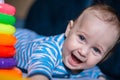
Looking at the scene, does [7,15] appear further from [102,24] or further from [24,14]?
[24,14]

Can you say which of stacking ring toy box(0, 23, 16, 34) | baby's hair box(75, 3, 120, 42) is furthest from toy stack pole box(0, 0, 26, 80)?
baby's hair box(75, 3, 120, 42)

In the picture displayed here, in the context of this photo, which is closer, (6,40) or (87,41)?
(6,40)

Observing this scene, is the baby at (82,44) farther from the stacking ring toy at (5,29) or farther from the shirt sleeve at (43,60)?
the stacking ring toy at (5,29)

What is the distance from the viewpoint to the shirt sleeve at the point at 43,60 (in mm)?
845

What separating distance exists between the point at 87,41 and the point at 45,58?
0.47 ft

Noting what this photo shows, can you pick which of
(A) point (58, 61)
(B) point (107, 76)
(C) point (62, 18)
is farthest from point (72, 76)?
(C) point (62, 18)

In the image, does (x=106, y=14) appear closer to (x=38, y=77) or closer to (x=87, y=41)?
(x=87, y=41)

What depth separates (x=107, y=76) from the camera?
121cm

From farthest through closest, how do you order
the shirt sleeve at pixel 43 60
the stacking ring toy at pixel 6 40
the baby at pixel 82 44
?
the baby at pixel 82 44, the shirt sleeve at pixel 43 60, the stacking ring toy at pixel 6 40

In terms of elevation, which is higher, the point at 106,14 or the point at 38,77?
the point at 106,14

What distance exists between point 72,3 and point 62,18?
9 centimetres

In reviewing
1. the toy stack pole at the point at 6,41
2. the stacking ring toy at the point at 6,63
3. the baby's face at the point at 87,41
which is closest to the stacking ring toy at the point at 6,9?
the toy stack pole at the point at 6,41

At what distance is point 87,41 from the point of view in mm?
977

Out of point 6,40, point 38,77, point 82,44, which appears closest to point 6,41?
point 6,40
